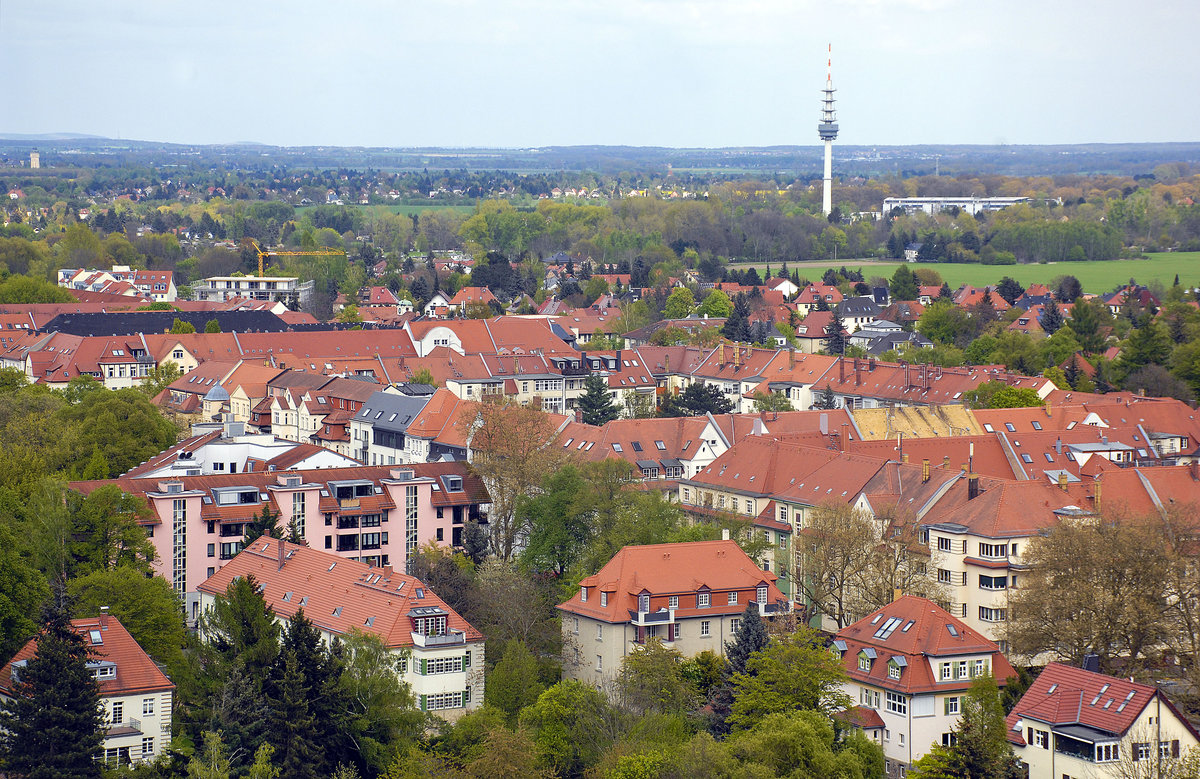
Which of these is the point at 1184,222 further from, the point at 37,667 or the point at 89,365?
the point at 37,667

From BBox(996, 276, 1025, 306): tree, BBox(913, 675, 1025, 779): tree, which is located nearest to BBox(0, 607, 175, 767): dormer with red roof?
BBox(913, 675, 1025, 779): tree

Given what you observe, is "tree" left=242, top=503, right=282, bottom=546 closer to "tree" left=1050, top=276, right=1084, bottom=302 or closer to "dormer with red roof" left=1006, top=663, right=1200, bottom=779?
"dormer with red roof" left=1006, top=663, right=1200, bottom=779

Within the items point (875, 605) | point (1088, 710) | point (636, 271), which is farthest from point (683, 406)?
point (636, 271)

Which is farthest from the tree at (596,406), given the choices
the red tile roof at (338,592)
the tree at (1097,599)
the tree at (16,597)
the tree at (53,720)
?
the tree at (53,720)

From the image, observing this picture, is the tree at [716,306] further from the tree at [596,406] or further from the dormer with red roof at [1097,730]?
the dormer with red roof at [1097,730]

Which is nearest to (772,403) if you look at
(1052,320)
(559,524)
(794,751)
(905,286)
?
(559,524)

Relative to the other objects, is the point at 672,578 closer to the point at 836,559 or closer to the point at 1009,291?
the point at 836,559

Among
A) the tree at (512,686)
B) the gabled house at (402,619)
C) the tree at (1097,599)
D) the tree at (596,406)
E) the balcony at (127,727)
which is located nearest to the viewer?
the balcony at (127,727)
